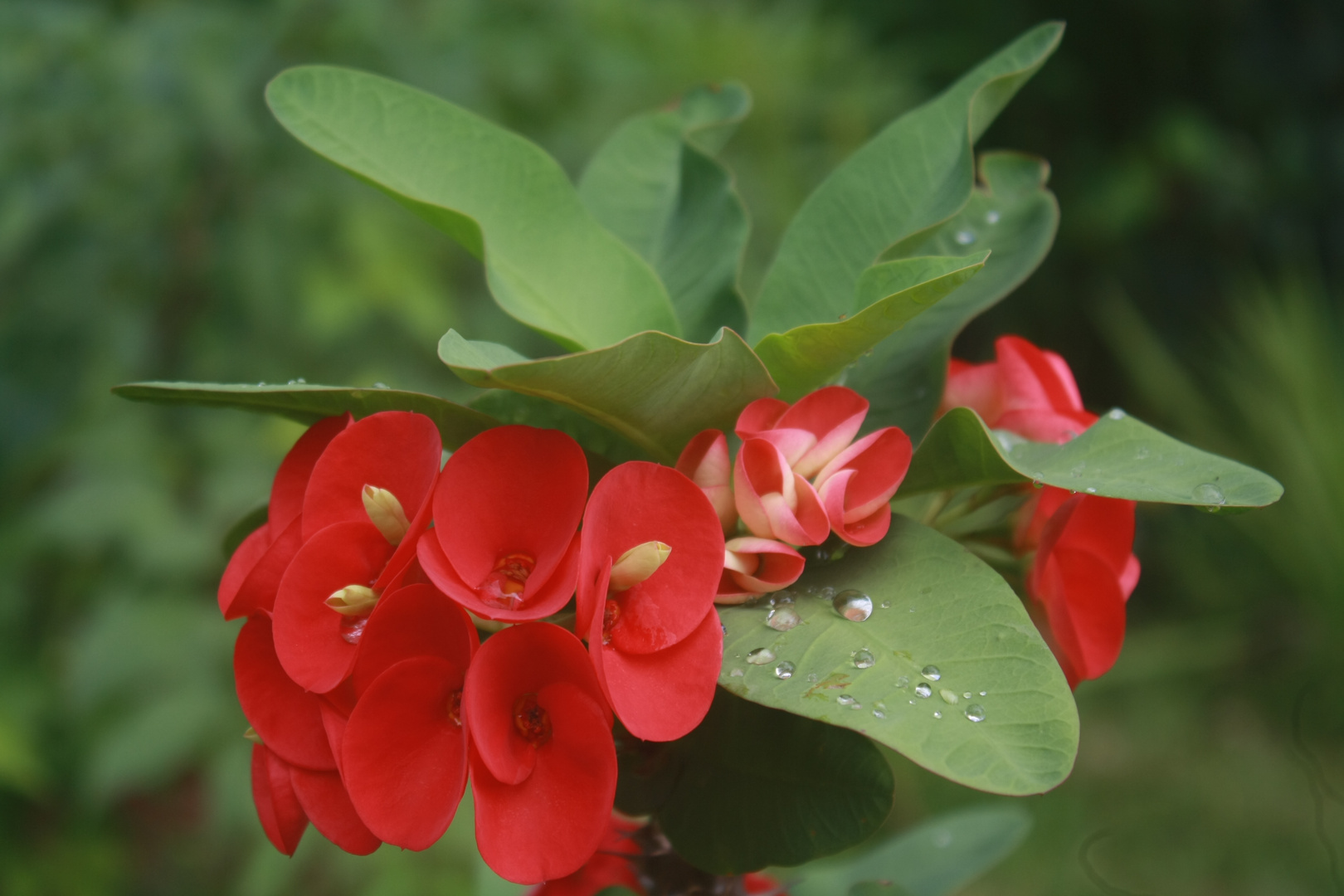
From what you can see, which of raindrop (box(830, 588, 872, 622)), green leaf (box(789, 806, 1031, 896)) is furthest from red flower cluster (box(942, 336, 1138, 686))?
green leaf (box(789, 806, 1031, 896))

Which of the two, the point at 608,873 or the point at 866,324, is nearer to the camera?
the point at 866,324

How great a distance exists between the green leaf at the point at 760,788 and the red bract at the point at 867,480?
0.09 metres

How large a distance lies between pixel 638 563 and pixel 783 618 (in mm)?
67

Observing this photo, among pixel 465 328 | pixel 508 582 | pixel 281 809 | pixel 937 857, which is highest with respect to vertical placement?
pixel 508 582

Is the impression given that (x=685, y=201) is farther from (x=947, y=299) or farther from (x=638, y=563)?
(x=638, y=563)

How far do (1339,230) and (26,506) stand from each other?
345cm

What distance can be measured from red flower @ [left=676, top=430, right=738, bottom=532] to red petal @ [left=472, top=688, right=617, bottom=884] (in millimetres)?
104

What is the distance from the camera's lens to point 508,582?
1.30ft

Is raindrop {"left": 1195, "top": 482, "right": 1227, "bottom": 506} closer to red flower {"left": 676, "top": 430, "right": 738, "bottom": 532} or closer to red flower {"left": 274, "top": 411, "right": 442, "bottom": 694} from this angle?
red flower {"left": 676, "top": 430, "right": 738, "bottom": 532}

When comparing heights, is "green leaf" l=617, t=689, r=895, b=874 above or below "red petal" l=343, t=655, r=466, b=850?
below

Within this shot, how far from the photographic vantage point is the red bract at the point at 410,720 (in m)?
0.36

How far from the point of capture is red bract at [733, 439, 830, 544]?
396 mm

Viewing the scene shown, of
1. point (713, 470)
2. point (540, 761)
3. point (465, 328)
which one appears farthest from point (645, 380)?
point (465, 328)

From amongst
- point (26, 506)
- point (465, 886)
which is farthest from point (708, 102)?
point (26, 506)
